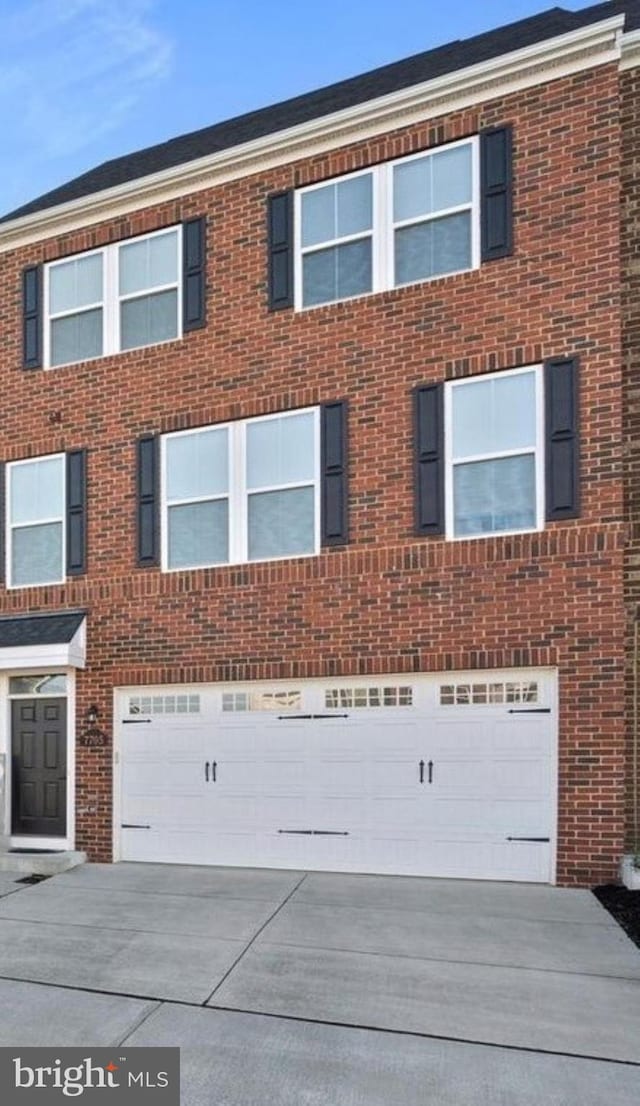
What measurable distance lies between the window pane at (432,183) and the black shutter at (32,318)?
5155 millimetres

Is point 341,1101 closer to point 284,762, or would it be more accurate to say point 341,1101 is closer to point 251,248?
point 284,762

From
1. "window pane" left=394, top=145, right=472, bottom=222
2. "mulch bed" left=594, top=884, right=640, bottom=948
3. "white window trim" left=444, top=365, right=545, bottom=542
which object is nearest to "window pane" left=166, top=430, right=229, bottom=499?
"white window trim" left=444, top=365, right=545, bottom=542

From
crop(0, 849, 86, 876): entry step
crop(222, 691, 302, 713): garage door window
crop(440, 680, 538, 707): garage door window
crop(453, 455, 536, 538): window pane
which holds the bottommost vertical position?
crop(0, 849, 86, 876): entry step

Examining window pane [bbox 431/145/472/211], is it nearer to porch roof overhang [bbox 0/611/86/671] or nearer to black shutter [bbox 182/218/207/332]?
black shutter [bbox 182/218/207/332]

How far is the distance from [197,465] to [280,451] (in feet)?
3.78

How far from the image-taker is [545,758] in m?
7.73

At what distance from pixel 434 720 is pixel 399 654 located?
786mm

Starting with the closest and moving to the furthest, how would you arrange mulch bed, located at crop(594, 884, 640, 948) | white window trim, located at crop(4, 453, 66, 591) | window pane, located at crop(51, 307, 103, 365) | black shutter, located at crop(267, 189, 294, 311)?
1. mulch bed, located at crop(594, 884, 640, 948)
2. black shutter, located at crop(267, 189, 294, 311)
3. white window trim, located at crop(4, 453, 66, 591)
4. window pane, located at crop(51, 307, 103, 365)

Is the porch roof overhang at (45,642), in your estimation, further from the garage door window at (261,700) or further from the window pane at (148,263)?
the window pane at (148,263)

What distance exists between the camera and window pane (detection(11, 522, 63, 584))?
10352mm

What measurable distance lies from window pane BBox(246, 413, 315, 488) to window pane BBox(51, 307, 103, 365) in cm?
274

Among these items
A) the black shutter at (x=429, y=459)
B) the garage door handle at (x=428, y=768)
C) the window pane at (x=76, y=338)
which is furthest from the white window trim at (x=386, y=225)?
the garage door handle at (x=428, y=768)

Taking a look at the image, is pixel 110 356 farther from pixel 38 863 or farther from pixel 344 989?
pixel 344 989

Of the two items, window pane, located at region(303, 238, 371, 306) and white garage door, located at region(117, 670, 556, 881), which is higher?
window pane, located at region(303, 238, 371, 306)
